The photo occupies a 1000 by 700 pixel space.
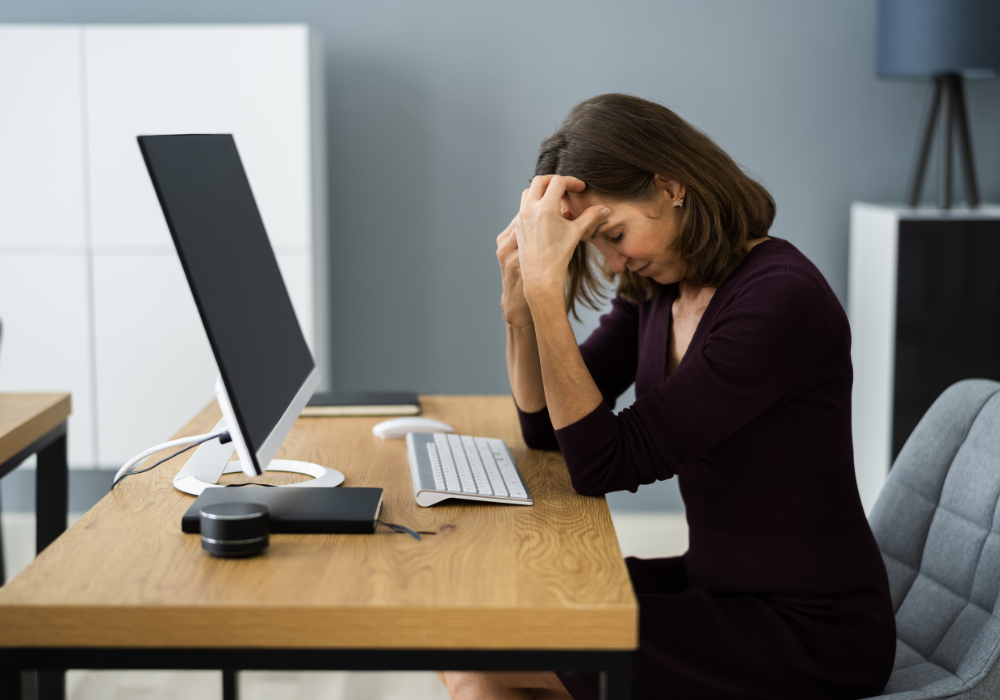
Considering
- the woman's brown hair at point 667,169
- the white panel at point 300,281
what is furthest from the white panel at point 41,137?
the woman's brown hair at point 667,169

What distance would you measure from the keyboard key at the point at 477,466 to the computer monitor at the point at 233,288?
0.26 m

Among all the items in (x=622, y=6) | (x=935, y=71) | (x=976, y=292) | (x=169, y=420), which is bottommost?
(x=169, y=420)

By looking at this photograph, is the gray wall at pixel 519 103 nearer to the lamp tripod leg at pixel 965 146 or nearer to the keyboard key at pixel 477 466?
the lamp tripod leg at pixel 965 146

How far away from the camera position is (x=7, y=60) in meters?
2.71

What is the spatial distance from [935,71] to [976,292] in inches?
Answer: 24.9

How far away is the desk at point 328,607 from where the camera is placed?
2.82 feet

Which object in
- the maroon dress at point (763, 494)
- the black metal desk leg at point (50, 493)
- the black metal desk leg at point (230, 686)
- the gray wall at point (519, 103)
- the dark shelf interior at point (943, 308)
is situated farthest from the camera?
the gray wall at point (519, 103)

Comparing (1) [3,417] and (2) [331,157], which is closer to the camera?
(1) [3,417]

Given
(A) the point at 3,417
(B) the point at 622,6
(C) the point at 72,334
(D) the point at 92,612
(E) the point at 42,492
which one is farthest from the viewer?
(B) the point at 622,6

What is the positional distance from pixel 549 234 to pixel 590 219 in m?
0.07

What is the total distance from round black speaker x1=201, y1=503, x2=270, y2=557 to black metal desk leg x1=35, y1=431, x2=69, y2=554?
0.98 m

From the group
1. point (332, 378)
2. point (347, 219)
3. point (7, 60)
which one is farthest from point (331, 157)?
point (7, 60)

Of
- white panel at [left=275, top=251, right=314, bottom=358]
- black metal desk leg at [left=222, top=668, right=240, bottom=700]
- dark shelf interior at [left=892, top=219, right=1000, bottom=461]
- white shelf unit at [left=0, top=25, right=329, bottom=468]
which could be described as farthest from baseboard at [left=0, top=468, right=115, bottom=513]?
dark shelf interior at [left=892, top=219, right=1000, bottom=461]

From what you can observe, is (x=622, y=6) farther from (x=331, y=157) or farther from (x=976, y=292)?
(x=976, y=292)
